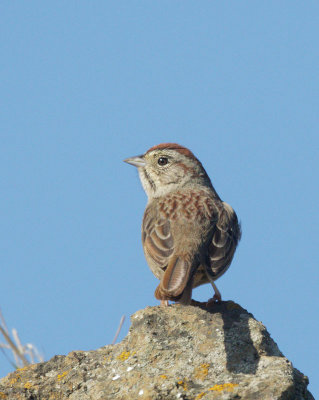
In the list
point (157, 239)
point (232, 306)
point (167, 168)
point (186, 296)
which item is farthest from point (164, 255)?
point (167, 168)

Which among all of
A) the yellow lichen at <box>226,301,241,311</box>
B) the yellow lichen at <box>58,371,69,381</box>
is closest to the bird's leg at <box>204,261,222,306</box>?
the yellow lichen at <box>226,301,241,311</box>

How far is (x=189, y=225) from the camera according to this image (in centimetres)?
625

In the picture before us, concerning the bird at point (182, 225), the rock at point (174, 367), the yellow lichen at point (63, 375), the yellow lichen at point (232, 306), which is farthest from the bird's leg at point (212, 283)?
the yellow lichen at point (63, 375)

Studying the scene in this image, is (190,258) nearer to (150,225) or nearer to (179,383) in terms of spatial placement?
(150,225)

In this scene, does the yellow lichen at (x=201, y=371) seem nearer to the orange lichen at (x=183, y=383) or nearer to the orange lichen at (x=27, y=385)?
the orange lichen at (x=183, y=383)

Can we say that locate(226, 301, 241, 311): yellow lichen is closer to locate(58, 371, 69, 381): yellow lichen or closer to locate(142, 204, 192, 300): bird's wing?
locate(142, 204, 192, 300): bird's wing

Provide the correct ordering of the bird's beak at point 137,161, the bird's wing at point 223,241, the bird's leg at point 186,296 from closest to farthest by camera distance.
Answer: the bird's leg at point 186,296 < the bird's wing at point 223,241 < the bird's beak at point 137,161

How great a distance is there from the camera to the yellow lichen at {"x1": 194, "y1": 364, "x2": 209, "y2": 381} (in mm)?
3817

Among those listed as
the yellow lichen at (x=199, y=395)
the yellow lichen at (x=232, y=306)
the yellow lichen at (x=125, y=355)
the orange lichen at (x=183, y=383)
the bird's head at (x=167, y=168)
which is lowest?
the yellow lichen at (x=199, y=395)

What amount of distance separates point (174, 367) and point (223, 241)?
7.98ft

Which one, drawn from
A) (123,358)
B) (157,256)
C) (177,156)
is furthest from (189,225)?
(123,358)

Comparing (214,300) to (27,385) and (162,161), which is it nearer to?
(27,385)

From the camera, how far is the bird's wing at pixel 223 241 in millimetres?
5914

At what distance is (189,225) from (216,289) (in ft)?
2.28
